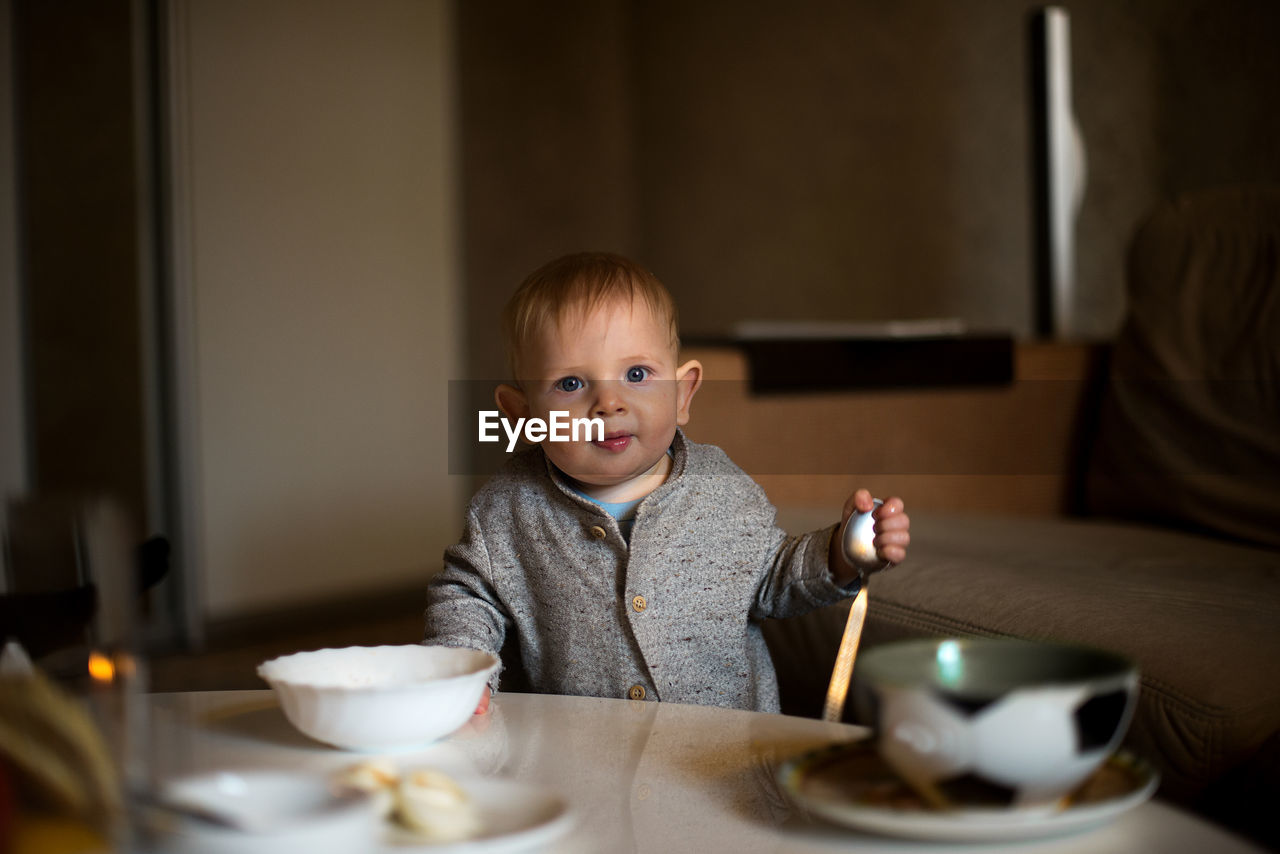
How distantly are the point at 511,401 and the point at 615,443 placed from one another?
4.6 inches

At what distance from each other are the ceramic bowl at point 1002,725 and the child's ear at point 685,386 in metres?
0.48

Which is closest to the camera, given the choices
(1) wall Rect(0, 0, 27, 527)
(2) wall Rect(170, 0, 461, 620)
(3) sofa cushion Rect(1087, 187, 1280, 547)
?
(3) sofa cushion Rect(1087, 187, 1280, 547)

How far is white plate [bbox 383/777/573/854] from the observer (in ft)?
1.33

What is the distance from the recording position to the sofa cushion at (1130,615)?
732 mm

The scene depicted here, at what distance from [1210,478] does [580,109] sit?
2.98m

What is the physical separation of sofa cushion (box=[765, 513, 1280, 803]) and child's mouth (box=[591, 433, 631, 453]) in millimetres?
353

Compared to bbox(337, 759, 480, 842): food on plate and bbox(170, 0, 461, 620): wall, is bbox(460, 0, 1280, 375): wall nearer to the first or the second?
bbox(170, 0, 461, 620): wall

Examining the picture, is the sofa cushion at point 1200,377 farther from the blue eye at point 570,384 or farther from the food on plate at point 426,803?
the food on plate at point 426,803

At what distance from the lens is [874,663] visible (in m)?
0.43

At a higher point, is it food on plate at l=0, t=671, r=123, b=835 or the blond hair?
the blond hair

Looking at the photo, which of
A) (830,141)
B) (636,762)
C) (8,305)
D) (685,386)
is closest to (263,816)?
(636,762)

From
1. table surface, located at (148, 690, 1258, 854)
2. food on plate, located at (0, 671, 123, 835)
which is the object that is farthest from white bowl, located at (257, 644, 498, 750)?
food on plate, located at (0, 671, 123, 835)

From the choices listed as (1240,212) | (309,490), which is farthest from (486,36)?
(1240,212)

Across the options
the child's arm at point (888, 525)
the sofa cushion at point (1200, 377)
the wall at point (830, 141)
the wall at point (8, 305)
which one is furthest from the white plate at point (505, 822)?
→ the wall at point (830, 141)
